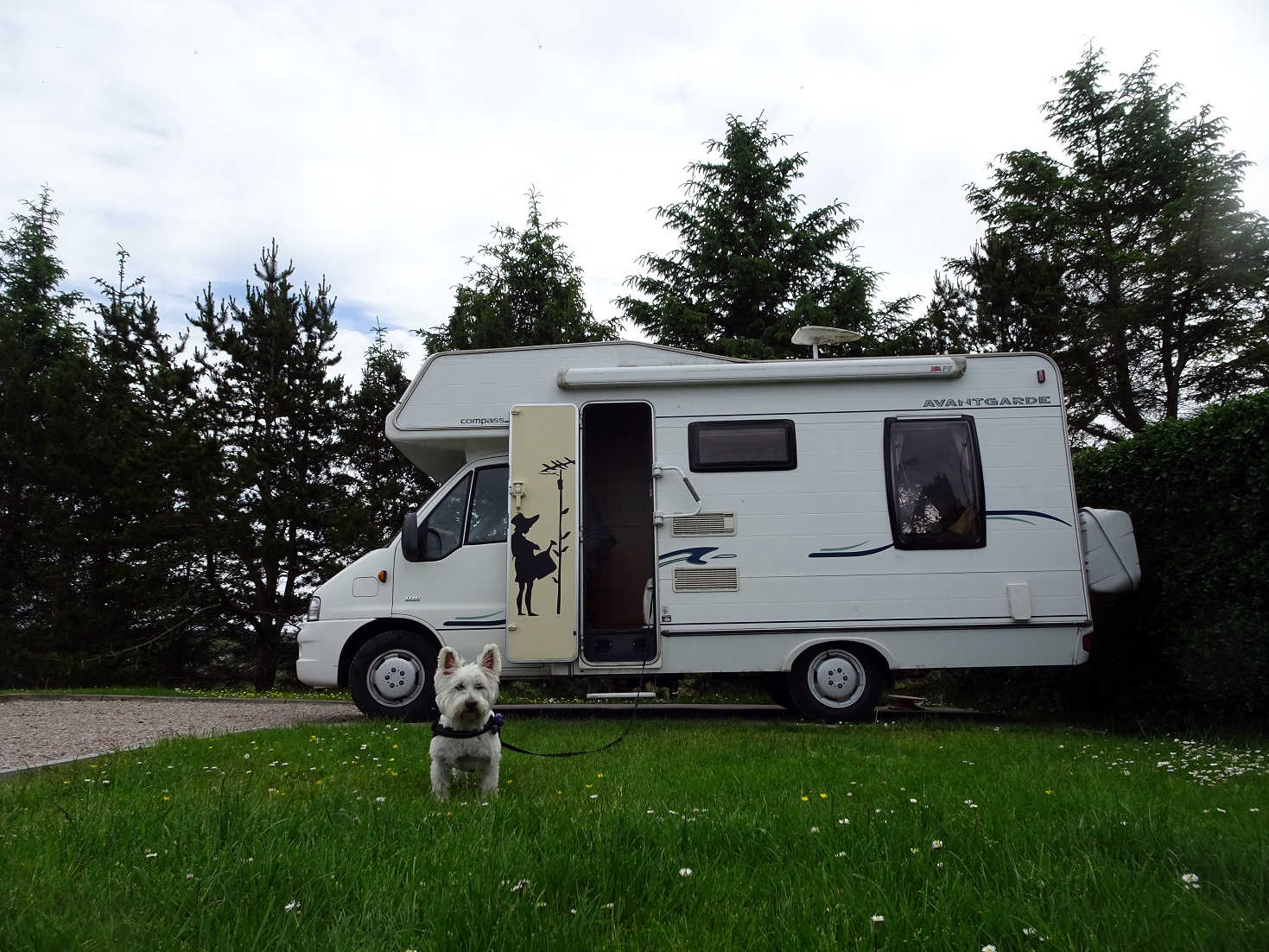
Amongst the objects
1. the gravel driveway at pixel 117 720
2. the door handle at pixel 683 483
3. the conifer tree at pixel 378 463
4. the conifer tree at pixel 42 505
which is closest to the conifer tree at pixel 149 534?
the conifer tree at pixel 42 505

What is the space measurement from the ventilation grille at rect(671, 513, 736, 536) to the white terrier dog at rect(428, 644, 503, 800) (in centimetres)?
328

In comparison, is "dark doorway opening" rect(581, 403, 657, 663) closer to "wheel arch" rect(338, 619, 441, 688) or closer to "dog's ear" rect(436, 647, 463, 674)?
"wheel arch" rect(338, 619, 441, 688)

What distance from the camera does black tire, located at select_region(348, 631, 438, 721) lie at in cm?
735

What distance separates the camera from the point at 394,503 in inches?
778

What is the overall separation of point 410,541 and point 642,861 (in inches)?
208

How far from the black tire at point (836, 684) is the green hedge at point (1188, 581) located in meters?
2.36

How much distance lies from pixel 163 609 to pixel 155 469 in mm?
3254

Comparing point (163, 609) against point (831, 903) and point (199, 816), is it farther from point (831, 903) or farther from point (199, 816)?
point (831, 903)

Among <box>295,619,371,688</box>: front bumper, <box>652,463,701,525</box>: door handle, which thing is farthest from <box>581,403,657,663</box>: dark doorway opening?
<box>295,619,371,688</box>: front bumper

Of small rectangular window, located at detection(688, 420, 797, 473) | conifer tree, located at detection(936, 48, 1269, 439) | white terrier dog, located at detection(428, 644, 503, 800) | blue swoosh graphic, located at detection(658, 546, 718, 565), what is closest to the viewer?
white terrier dog, located at detection(428, 644, 503, 800)

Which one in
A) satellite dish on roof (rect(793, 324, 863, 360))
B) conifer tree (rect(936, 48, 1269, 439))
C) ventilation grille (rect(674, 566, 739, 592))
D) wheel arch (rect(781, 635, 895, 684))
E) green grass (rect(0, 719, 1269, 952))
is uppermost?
conifer tree (rect(936, 48, 1269, 439))

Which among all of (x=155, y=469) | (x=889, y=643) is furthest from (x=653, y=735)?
(x=155, y=469)

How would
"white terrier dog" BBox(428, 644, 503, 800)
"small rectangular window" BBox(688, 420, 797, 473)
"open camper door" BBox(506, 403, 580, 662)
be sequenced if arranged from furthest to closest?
"small rectangular window" BBox(688, 420, 797, 473), "open camper door" BBox(506, 403, 580, 662), "white terrier dog" BBox(428, 644, 503, 800)

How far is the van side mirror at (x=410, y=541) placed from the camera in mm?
7430
